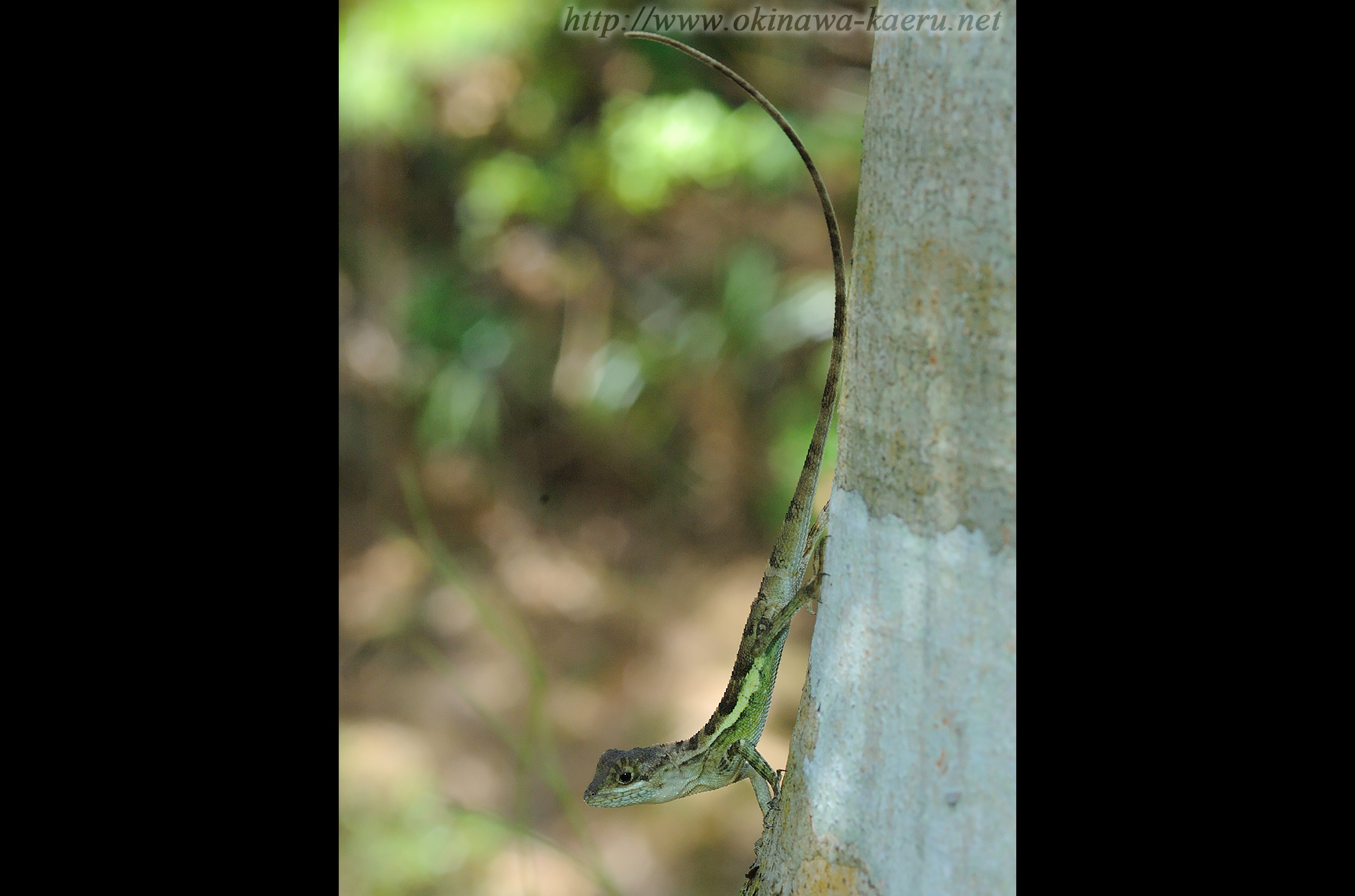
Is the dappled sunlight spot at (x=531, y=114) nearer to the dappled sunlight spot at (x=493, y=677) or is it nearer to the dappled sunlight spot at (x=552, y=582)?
the dappled sunlight spot at (x=552, y=582)

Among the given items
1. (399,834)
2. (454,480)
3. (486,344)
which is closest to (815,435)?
(399,834)

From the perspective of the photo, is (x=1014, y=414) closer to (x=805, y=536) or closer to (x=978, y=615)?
(x=978, y=615)

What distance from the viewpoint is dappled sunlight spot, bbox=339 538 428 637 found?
12.6ft

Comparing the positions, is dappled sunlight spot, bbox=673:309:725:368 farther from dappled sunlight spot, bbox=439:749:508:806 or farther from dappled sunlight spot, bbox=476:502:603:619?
dappled sunlight spot, bbox=439:749:508:806

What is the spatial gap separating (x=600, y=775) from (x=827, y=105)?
8.02 feet

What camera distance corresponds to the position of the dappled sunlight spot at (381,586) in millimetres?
3840

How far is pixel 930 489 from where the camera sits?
78 cm

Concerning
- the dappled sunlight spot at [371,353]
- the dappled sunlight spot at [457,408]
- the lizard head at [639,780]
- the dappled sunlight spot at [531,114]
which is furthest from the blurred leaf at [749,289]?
the lizard head at [639,780]

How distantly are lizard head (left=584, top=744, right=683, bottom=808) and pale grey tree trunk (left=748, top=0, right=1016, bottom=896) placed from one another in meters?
0.54

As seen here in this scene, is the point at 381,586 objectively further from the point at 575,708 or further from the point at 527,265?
the point at 527,265

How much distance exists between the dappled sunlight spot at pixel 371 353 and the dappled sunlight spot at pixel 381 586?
0.69m

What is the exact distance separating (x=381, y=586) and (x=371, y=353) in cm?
97

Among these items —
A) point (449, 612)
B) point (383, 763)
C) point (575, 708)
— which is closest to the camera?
point (383, 763)

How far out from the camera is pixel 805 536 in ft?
4.14
